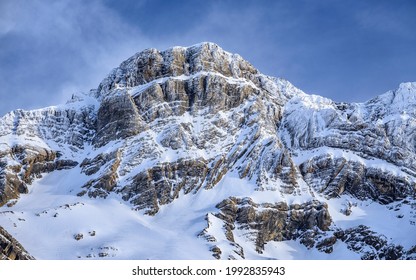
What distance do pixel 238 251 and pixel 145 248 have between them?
26509 mm

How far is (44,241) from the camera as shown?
7781 inches
